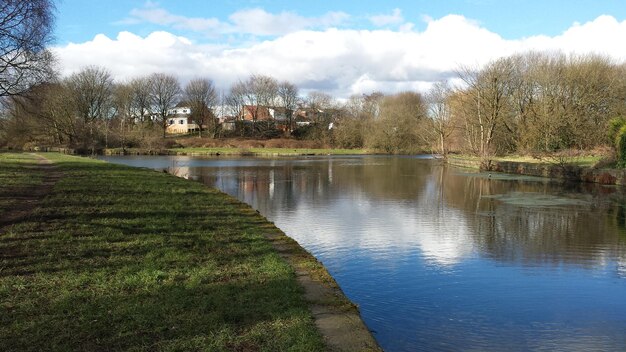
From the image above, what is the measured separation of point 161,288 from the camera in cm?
592

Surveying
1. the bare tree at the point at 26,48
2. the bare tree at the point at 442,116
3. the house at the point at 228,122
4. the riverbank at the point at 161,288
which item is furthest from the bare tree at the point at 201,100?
the riverbank at the point at 161,288

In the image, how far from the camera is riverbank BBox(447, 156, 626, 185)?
2497 cm

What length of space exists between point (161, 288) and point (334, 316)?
2.16 m

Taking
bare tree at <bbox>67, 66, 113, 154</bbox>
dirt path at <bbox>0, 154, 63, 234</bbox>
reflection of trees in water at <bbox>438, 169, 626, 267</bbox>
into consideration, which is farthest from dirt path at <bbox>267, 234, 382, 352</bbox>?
→ bare tree at <bbox>67, 66, 113, 154</bbox>

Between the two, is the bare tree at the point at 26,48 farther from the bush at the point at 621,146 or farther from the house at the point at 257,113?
the house at the point at 257,113

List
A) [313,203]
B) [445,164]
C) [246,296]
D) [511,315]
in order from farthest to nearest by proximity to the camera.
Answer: [445,164] < [313,203] < [511,315] < [246,296]

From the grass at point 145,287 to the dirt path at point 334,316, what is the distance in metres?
0.15

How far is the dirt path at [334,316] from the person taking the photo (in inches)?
184

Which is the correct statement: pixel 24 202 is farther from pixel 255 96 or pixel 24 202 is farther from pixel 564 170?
pixel 255 96

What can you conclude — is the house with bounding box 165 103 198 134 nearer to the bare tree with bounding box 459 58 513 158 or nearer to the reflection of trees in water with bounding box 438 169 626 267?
the bare tree with bounding box 459 58 513 158

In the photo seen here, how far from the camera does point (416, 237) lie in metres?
11.8

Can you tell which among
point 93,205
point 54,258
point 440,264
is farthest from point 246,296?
point 93,205

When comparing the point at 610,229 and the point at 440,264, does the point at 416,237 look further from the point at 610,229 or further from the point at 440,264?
the point at 610,229

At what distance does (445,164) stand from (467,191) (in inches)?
964
